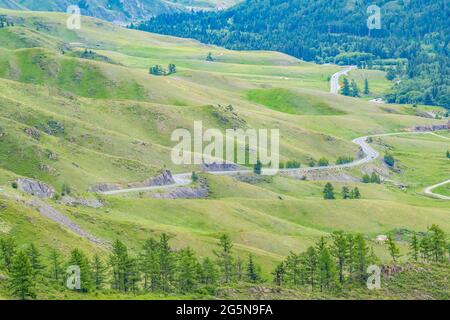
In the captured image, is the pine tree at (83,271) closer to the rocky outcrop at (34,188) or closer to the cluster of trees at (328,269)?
the cluster of trees at (328,269)

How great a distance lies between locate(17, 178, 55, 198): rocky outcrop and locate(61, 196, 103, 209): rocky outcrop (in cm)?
503

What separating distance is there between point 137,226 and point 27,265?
64.9m

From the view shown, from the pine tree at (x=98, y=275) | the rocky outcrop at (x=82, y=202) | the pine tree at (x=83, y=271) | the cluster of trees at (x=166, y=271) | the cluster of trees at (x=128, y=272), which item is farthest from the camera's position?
the rocky outcrop at (x=82, y=202)

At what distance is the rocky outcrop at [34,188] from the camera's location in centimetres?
19225

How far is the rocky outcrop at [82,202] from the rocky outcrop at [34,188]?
16.5 ft

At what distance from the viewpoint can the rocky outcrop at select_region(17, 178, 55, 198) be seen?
631 feet

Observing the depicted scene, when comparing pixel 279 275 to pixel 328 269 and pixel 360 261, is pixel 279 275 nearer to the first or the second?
pixel 328 269

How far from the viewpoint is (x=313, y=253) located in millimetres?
130375

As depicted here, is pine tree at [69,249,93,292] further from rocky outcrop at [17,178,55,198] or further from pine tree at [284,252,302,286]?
rocky outcrop at [17,178,55,198]

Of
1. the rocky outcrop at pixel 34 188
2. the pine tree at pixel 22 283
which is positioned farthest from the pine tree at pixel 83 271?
the rocky outcrop at pixel 34 188

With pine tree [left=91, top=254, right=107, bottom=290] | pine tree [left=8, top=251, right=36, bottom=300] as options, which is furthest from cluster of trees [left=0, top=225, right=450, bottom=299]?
pine tree [left=8, top=251, right=36, bottom=300]
